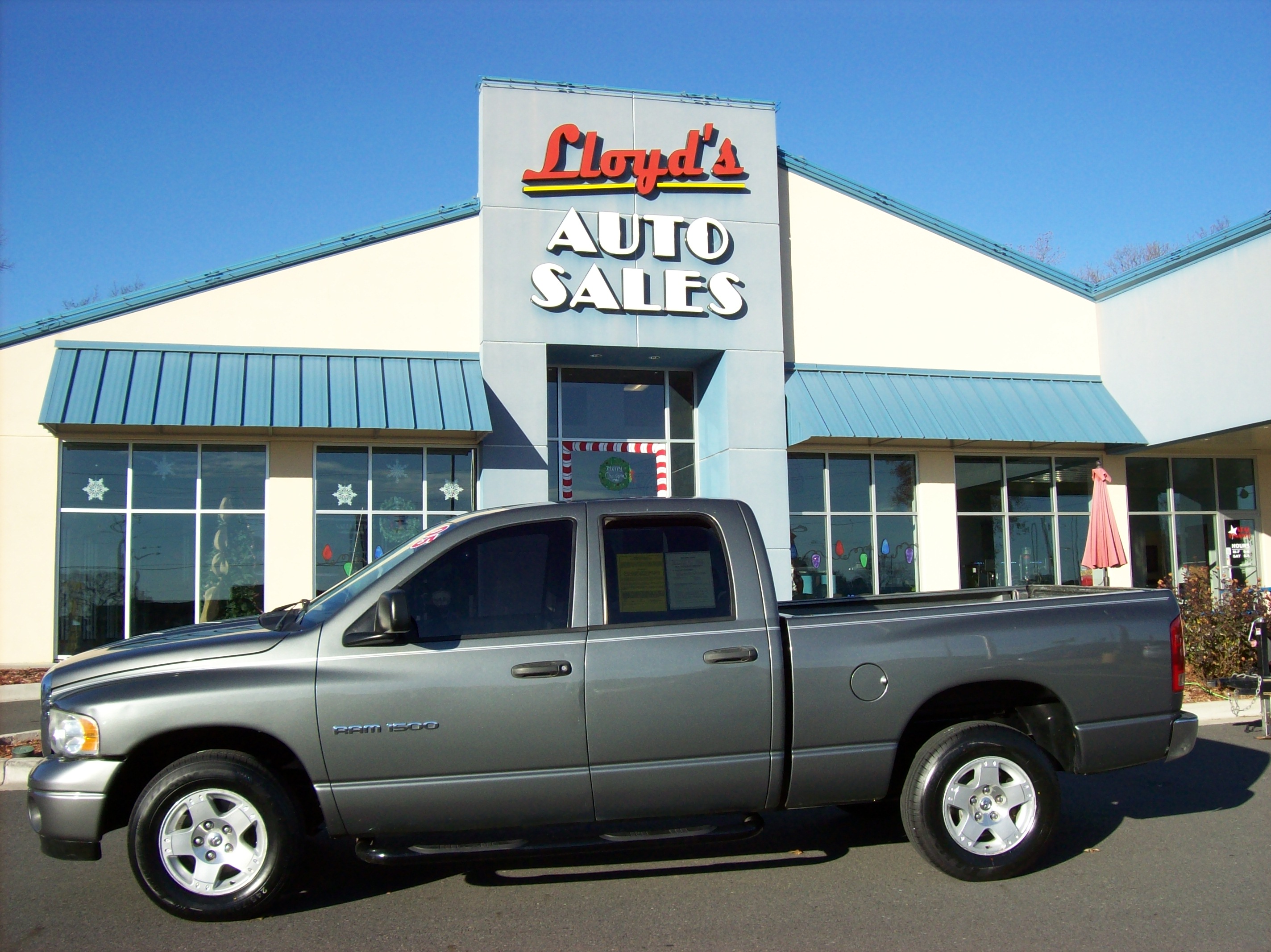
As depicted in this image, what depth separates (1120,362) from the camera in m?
17.7

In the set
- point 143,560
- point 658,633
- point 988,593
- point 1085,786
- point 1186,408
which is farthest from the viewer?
point 1186,408

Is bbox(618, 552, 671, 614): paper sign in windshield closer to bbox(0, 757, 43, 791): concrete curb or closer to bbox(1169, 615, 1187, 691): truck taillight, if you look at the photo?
bbox(1169, 615, 1187, 691): truck taillight

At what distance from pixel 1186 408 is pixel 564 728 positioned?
14857 millimetres

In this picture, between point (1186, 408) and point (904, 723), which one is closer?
point (904, 723)

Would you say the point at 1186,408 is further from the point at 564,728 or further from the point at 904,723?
the point at 564,728

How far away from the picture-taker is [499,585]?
17.1ft

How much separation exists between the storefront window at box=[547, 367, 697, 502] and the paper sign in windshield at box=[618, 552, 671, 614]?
36.1ft

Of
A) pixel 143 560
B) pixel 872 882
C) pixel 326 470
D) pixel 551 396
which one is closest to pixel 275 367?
pixel 326 470

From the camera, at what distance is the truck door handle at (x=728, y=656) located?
5098mm

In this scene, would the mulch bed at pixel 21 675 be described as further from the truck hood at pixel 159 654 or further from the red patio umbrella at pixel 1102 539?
the red patio umbrella at pixel 1102 539

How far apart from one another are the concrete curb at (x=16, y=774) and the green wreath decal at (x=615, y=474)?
9963 millimetres

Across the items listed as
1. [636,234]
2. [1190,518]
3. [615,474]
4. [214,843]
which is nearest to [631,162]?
[636,234]

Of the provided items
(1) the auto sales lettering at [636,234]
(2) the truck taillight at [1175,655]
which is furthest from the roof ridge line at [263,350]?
(2) the truck taillight at [1175,655]

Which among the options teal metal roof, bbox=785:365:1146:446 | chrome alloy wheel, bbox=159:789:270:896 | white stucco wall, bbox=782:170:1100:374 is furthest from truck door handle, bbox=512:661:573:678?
white stucco wall, bbox=782:170:1100:374
